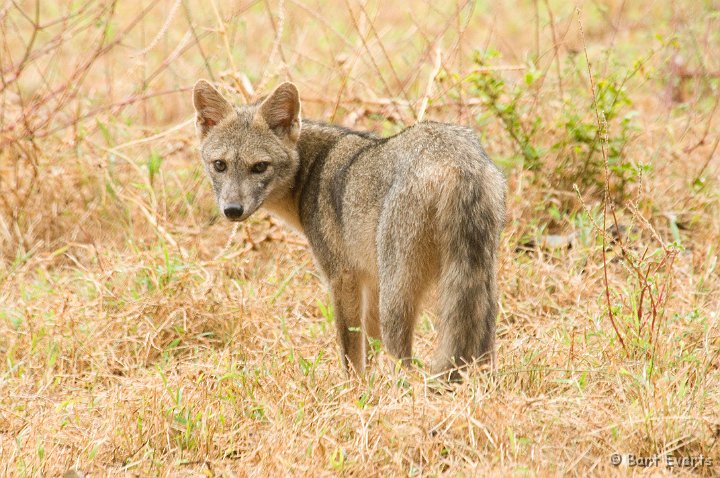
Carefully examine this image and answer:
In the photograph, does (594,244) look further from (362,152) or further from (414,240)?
(414,240)

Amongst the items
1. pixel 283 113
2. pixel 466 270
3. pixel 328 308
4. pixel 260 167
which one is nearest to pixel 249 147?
pixel 260 167

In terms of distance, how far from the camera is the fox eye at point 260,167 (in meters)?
5.57

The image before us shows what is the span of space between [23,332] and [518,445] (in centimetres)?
326

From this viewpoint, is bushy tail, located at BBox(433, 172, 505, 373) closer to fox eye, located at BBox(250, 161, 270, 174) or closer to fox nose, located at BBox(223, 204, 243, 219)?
fox nose, located at BBox(223, 204, 243, 219)

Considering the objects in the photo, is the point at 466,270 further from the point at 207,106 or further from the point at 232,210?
the point at 207,106

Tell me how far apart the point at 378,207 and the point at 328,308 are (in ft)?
5.02

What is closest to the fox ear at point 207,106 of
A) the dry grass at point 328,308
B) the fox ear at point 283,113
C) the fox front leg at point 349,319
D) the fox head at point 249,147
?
the fox head at point 249,147

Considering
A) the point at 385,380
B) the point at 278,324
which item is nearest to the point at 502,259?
the point at 278,324

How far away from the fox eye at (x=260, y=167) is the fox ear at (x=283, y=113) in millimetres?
243

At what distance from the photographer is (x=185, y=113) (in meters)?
9.77

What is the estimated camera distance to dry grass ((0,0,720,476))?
411cm

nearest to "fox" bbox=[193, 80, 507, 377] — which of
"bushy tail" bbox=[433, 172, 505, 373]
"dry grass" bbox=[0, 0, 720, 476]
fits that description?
"bushy tail" bbox=[433, 172, 505, 373]

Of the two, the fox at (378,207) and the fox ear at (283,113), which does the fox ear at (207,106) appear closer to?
the fox at (378,207)

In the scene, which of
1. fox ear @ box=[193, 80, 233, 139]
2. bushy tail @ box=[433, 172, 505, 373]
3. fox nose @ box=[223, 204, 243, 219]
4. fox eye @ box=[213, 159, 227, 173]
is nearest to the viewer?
bushy tail @ box=[433, 172, 505, 373]
